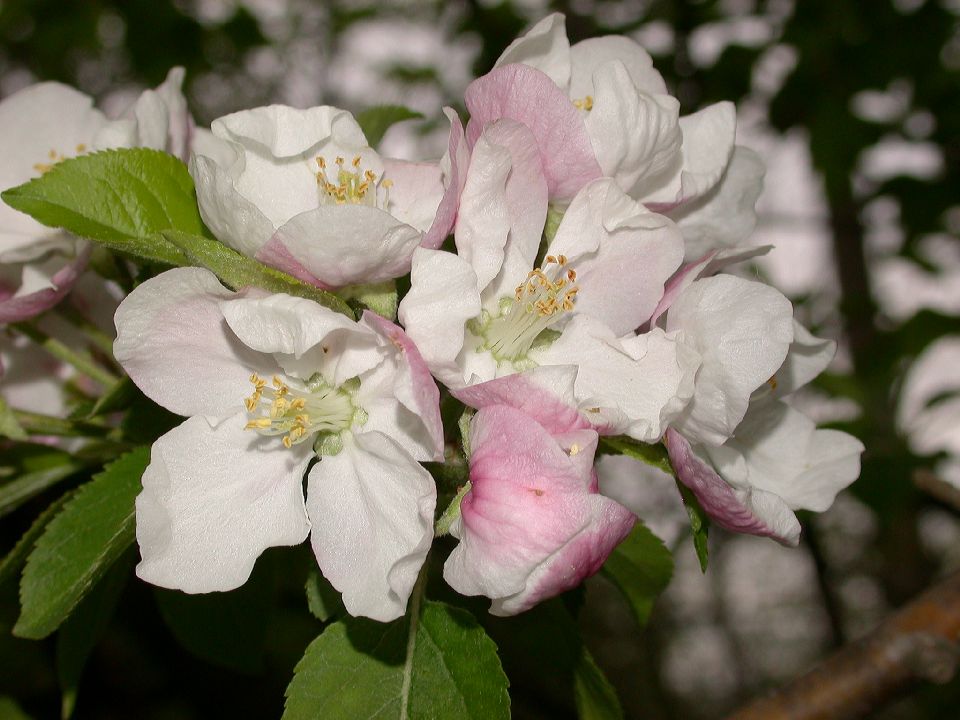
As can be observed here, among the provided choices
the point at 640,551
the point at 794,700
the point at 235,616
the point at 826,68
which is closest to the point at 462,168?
the point at 640,551

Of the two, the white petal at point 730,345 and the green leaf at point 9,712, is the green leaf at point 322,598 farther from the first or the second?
the green leaf at point 9,712

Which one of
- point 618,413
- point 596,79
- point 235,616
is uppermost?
point 596,79

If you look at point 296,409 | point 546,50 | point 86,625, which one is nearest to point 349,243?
point 296,409

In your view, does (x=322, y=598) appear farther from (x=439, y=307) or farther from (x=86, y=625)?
(x=86, y=625)

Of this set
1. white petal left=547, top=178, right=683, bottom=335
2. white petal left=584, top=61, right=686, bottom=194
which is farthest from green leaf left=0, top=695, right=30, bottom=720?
white petal left=584, top=61, right=686, bottom=194

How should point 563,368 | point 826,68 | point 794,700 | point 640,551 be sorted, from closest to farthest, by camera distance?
point 563,368 → point 640,551 → point 794,700 → point 826,68

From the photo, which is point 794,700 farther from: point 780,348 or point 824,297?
point 824,297
